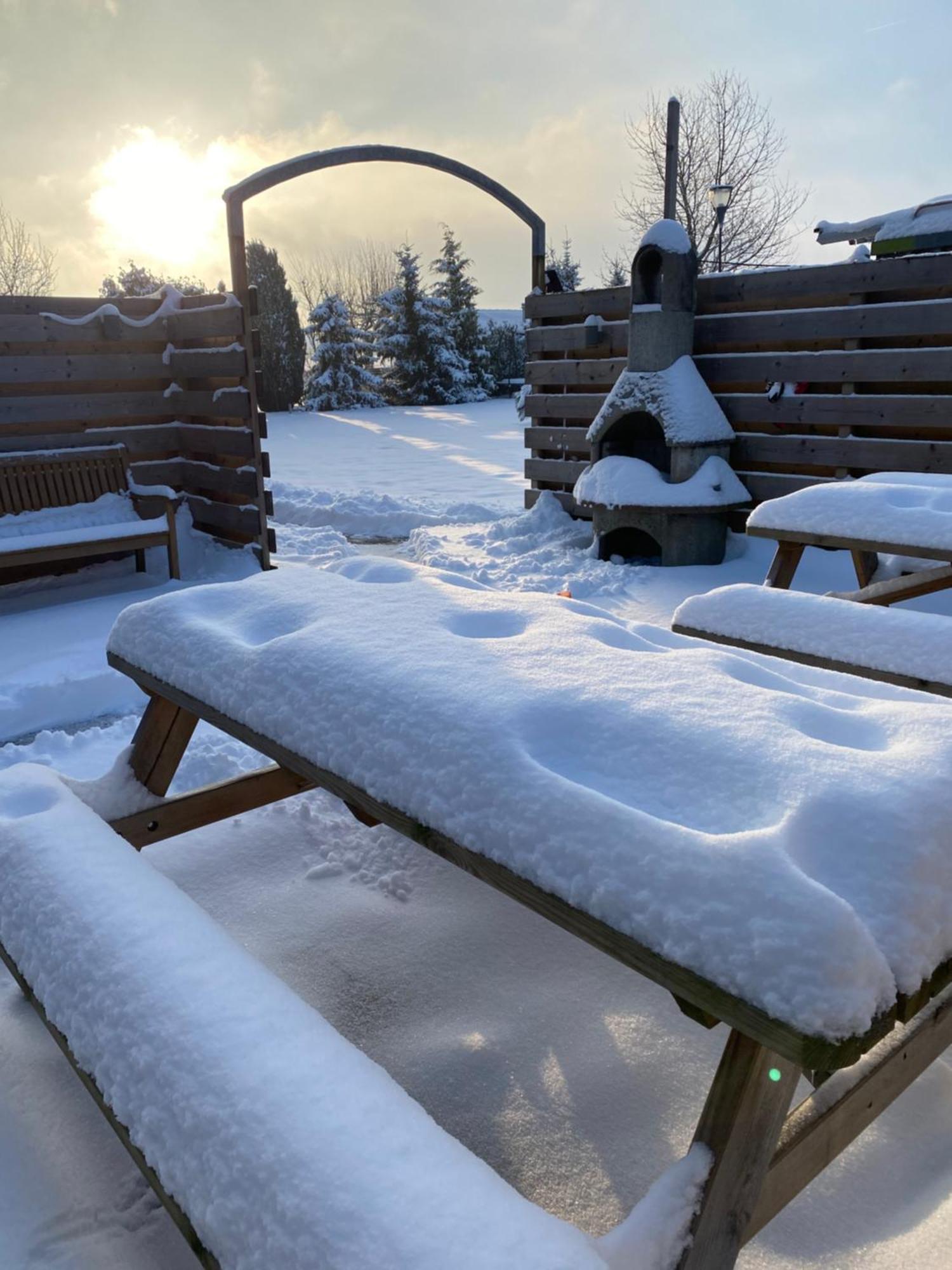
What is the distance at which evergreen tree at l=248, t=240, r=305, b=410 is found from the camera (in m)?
28.5

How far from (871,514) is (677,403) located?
323 cm

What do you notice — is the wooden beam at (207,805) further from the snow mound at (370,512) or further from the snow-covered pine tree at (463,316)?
the snow-covered pine tree at (463,316)

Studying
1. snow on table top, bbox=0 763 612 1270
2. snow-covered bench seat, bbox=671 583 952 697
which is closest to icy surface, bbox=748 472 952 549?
snow-covered bench seat, bbox=671 583 952 697

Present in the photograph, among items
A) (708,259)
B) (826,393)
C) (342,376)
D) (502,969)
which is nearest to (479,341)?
(342,376)

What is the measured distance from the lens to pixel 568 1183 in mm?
1798

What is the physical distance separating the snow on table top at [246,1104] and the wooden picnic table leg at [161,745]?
34.4 inches

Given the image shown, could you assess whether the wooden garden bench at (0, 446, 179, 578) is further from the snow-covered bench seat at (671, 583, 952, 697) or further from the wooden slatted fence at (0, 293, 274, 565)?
the snow-covered bench seat at (671, 583, 952, 697)

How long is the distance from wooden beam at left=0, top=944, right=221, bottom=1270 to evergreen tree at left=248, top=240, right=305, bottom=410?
92.0 ft

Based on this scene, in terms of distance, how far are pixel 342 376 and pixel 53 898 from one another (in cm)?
2973

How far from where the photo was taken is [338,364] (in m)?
29.7

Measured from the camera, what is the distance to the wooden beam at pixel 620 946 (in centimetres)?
99

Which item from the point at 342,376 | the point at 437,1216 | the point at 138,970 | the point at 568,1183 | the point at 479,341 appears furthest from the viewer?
the point at 479,341

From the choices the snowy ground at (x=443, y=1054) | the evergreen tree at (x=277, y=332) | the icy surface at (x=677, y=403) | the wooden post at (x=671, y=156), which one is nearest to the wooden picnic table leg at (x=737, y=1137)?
the snowy ground at (x=443, y=1054)

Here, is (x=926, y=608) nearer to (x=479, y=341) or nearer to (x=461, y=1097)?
(x=461, y=1097)
